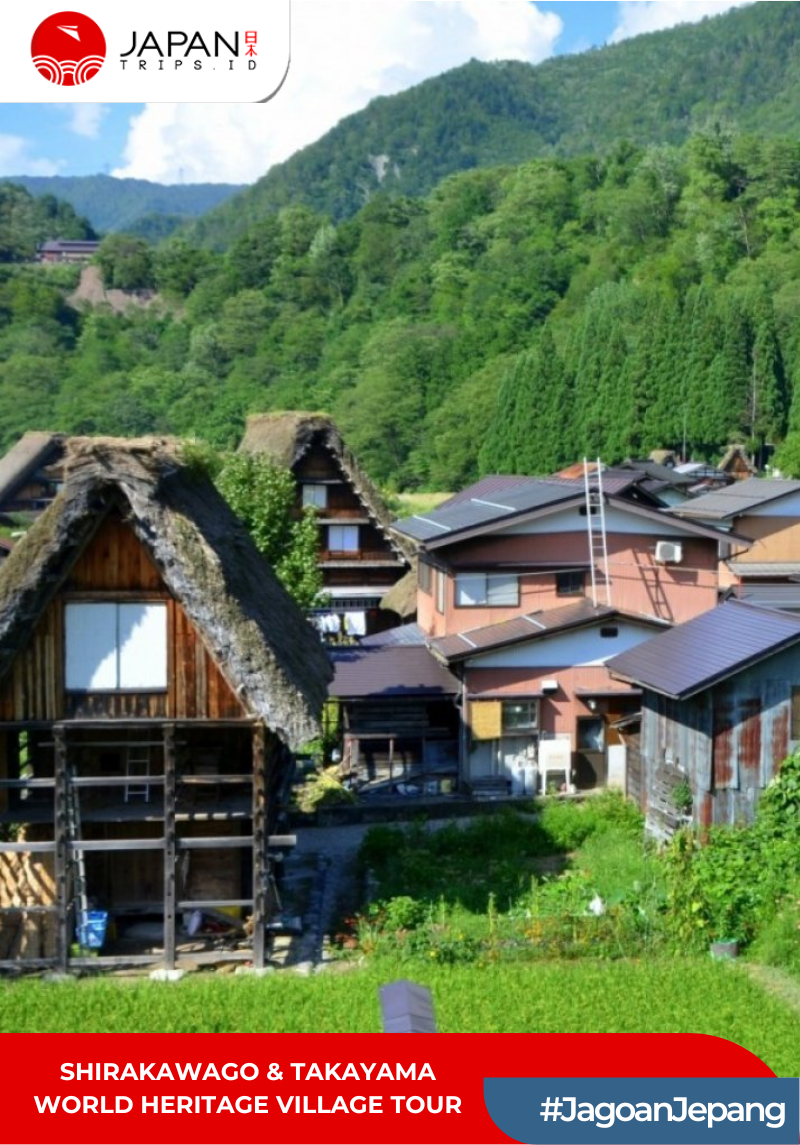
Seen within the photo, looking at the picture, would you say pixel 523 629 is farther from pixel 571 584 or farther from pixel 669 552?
pixel 669 552

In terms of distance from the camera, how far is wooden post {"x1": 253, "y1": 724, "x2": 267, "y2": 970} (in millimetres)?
14469

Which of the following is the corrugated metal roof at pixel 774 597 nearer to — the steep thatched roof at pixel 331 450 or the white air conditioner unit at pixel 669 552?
the white air conditioner unit at pixel 669 552

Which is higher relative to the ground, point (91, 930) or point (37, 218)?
point (37, 218)

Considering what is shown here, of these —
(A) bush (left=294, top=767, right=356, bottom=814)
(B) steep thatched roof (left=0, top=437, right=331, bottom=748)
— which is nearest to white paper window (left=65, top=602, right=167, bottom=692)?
(B) steep thatched roof (left=0, top=437, right=331, bottom=748)

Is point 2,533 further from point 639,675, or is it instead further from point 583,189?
point 583,189

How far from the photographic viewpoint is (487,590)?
81.7 ft

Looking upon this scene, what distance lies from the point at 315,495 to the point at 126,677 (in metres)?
20.3

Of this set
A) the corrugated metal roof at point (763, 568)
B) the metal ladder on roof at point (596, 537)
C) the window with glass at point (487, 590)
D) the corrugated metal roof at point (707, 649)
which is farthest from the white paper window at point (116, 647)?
the corrugated metal roof at point (763, 568)

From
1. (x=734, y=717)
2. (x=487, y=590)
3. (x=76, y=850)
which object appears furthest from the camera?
(x=487, y=590)

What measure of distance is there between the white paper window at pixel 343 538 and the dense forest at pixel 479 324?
31.3 m

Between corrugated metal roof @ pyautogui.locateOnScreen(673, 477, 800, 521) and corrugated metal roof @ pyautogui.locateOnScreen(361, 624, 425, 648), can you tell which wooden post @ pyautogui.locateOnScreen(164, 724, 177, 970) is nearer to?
corrugated metal roof @ pyautogui.locateOnScreen(361, 624, 425, 648)

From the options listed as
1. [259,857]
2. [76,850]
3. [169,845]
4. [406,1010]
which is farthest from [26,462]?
[406,1010]

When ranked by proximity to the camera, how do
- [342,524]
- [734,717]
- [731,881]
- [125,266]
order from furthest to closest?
[125,266] → [342,524] → [734,717] → [731,881]

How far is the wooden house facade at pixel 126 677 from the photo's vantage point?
46.1 feet
